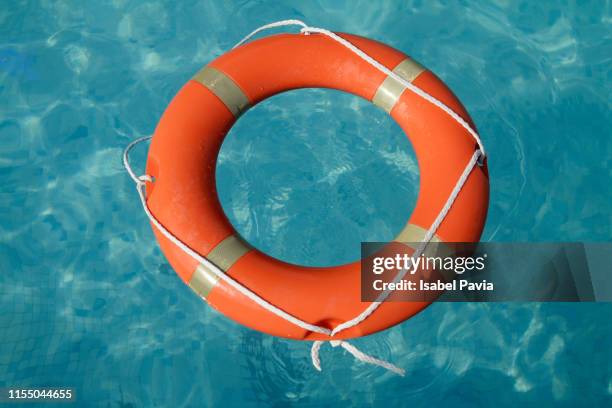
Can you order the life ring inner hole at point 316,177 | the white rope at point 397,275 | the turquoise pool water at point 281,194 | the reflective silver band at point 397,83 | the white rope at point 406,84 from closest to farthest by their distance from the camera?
the white rope at point 397,275 → the white rope at point 406,84 → the reflective silver band at point 397,83 → the turquoise pool water at point 281,194 → the life ring inner hole at point 316,177

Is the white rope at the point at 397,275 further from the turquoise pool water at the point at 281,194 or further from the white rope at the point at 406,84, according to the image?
the turquoise pool water at the point at 281,194

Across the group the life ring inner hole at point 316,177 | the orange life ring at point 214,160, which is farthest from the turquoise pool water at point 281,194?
the orange life ring at point 214,160

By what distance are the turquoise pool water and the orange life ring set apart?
59 centimetres

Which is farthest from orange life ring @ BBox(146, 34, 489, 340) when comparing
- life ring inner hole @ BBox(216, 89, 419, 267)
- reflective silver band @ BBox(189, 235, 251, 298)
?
life ring inner hole @ BBox(216, 89, 419, 267)

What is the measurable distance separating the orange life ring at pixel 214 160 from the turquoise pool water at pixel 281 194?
23.2 inches

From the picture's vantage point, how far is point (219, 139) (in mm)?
2740

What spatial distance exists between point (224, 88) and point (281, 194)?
73 cm

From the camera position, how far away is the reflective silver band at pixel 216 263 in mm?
2518

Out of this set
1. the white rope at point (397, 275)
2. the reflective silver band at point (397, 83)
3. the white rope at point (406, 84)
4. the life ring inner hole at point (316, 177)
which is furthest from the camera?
the life ring inner hole at point (316, 177)

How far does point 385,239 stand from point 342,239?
0.69 feet

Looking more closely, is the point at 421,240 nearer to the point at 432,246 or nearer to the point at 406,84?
the point at 432,246

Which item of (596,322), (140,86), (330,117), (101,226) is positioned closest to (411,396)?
(596,322)

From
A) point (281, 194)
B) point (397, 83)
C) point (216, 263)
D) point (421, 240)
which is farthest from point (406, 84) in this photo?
point (216, 263)

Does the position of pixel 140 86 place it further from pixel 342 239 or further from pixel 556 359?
pixel 556 359
